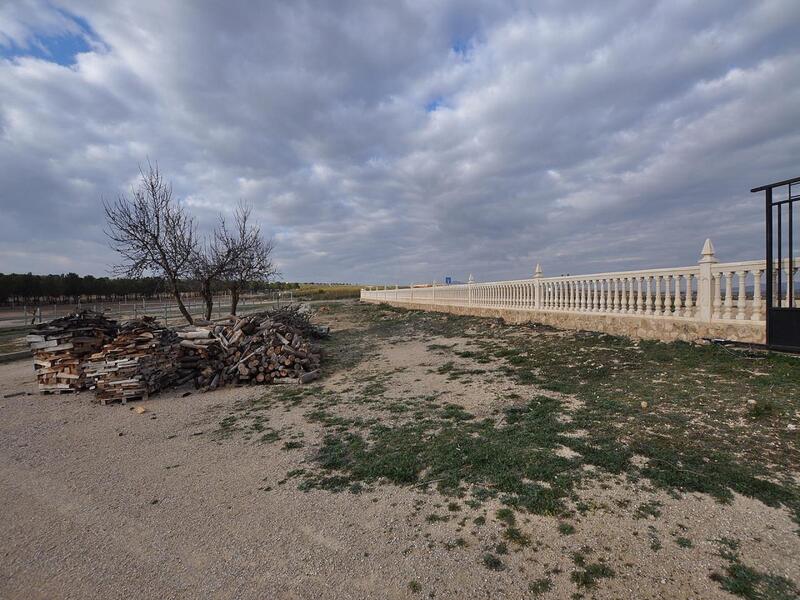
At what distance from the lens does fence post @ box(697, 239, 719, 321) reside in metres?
7.12

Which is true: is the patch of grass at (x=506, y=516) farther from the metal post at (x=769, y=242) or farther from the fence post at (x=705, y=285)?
the fence post at (x=705, y=285)

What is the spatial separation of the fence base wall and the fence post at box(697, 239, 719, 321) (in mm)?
228

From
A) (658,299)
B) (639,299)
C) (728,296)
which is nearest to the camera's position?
(728,296)

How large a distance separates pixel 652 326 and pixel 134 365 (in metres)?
11.5

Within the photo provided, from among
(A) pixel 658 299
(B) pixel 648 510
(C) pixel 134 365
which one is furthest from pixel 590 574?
(C) pixel 134 365

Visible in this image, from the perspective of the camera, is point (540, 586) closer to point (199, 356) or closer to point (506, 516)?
point (506, 516)

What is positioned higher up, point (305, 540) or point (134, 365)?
point (134, 365)

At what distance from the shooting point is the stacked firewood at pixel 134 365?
7486 mm

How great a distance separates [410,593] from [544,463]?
1.83 metres

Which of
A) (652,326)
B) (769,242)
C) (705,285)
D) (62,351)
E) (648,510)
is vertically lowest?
(648,510)

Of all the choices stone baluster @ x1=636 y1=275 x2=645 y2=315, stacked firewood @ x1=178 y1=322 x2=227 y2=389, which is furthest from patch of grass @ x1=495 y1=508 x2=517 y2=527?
stone baluster @ x1=636 y1=275 x2=645 y2=315

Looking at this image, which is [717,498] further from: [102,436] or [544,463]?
[102,436]

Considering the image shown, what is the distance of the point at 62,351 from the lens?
8.54 metres

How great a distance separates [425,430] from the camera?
463cm
